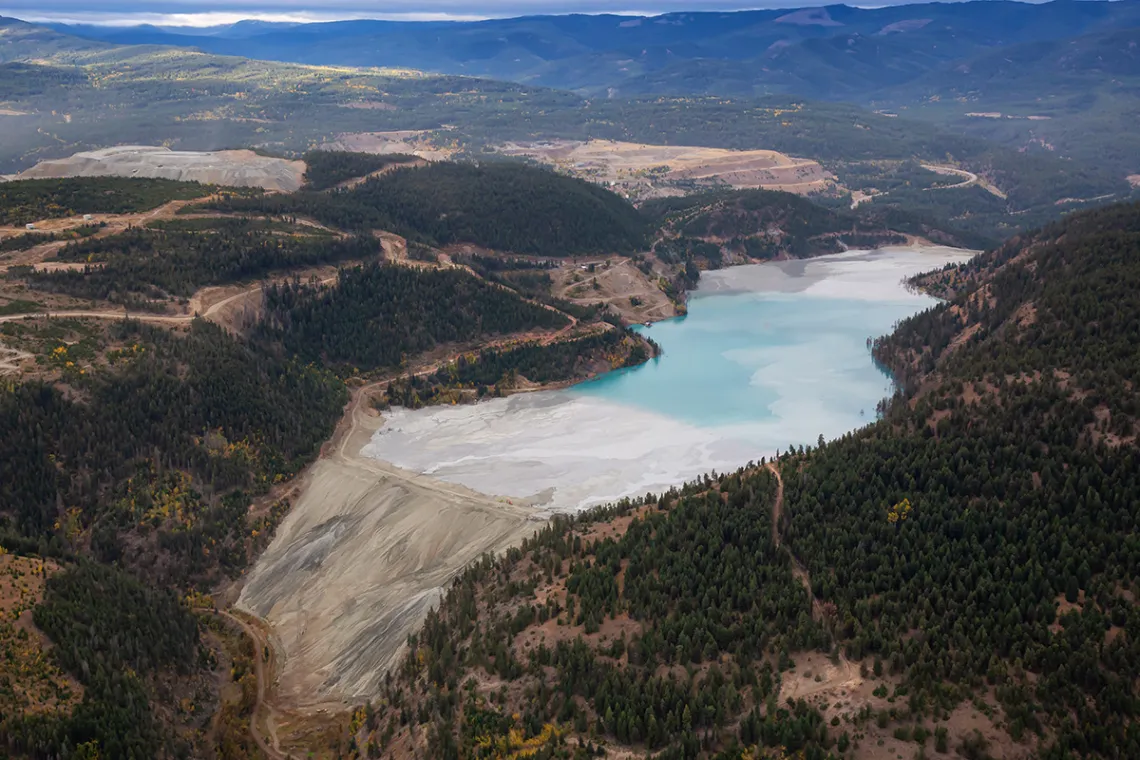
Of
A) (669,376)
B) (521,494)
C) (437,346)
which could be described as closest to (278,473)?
(521,494)

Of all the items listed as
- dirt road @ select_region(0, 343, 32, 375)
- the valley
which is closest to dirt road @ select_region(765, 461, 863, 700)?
the valley

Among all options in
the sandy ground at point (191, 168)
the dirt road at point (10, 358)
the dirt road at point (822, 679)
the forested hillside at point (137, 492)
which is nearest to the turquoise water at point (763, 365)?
the forested hillside at point (137, 492)

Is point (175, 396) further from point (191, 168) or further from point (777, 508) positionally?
point (191, 168)

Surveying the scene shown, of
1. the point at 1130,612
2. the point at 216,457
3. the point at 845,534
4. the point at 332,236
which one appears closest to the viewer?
the point at 1130,612

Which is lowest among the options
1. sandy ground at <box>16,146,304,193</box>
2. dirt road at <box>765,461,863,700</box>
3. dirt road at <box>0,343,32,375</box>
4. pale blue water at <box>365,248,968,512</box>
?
pale blue water at <box>365,248,968,512</box>

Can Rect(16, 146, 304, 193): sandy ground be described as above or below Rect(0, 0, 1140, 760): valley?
above

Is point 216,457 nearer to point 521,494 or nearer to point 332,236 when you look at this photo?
point 521,494

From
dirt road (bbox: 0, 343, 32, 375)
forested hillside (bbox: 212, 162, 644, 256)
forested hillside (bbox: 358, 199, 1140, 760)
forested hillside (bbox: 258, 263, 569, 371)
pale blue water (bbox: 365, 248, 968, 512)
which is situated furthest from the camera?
forested hillside (bbox: 212, 162, 644, 256)

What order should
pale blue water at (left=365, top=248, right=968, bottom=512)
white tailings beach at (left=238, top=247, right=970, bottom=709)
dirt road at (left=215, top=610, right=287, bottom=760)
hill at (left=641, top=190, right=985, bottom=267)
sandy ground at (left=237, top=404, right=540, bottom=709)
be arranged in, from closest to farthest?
dirt road at (left=215, top=610, right=287, bottom=760)
sandy ground at (left=237, top=404, right=540, bottom=709)
white tailings beach at (left=238, top=247, right=970, bottom=709)
pale blue water at (left=365, top=248, right=968, bottom=512)
hill at (left=641, top=190, right=985, bottom=267)

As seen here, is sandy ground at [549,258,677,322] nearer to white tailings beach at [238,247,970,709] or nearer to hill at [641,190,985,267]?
white tailings beach at [238,247,970,709]
